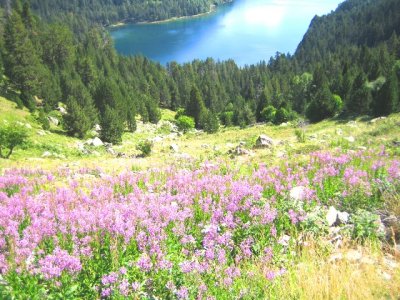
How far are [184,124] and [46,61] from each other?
43.8m

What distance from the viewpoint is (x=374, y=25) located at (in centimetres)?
17525

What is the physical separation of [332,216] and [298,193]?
1.04 meters

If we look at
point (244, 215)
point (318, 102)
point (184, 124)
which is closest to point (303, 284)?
point (244, 215)

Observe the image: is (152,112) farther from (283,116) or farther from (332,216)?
(332,216)

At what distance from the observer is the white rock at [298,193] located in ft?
26.1

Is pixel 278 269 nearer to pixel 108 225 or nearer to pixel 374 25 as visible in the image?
pixel 108 225

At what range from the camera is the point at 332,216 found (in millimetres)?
7309

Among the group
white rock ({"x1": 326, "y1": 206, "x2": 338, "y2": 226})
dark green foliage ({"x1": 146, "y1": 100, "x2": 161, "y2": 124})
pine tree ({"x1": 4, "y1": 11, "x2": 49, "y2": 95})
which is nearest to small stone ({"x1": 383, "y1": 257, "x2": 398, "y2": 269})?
white rock ({"x1": 326, "y1": 206, "x2": 338, "y2": 226})

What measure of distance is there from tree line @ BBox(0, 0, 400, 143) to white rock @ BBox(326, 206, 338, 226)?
1885 inches

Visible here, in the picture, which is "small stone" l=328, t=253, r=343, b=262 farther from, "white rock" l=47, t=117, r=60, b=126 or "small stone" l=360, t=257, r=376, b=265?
"white rock" l=47, t=117, r=60, b=126

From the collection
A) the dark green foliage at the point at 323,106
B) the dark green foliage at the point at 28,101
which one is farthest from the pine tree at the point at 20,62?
the dark green foliage at the point at 323,106

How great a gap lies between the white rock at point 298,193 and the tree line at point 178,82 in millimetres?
47098

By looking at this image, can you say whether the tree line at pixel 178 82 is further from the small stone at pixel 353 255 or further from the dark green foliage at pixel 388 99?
the small stone at pixel 353 255

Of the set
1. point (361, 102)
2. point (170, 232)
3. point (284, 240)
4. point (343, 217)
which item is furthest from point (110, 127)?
point (284, 240)
